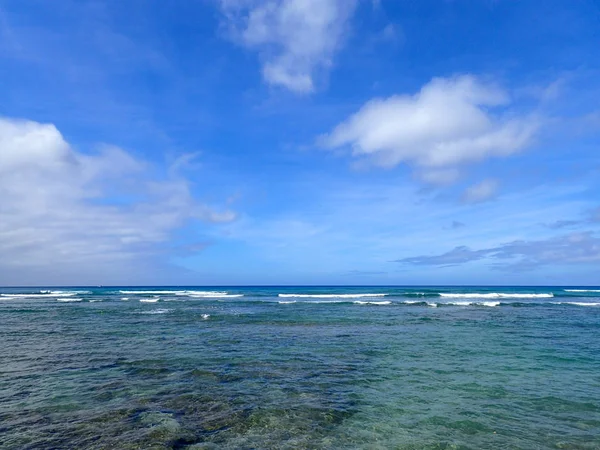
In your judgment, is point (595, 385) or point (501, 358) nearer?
point (595, 385)

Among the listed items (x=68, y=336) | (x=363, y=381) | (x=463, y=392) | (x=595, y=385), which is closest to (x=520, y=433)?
(x=463, y=392)

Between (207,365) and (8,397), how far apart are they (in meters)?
7.29

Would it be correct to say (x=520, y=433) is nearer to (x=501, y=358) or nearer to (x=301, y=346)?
(x=501, y=358)

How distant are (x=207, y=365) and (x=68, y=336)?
49.7ft

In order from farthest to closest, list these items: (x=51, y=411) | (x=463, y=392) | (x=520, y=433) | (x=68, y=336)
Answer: (x=68, y=336) < (x=463, y=392) < (x=51, y=411) < (x=520, y=433)

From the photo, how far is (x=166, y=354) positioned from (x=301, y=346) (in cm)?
756

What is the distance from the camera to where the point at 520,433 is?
9.67 meters

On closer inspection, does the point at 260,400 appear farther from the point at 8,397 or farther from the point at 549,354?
the point at 549,354

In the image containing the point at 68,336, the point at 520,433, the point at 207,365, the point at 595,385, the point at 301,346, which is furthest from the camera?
the point at 68,336

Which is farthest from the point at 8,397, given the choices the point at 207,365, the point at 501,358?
the point at 501,358

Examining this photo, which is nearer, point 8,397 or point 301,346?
point 8,397

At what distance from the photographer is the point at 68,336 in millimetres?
26156

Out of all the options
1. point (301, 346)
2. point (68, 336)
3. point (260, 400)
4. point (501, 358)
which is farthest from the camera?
point (68, 336)

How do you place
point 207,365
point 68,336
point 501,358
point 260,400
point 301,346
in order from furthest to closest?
point 68,336 → point 301,346 → point 501,358 → point 207,365 → point 260,400
